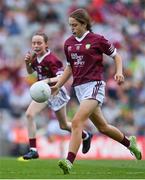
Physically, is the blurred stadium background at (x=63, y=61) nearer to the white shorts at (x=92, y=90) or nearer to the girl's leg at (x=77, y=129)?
the white shorts at (x=92, y=90)

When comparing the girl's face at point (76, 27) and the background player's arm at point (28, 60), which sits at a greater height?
the girl's face at point (76, 27)

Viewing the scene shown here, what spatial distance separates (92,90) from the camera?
10.9 meters

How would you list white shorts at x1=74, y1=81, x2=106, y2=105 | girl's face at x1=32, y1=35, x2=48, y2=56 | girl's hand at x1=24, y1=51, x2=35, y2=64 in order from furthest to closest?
girl's face at x1=32, y1=35, x2=48, y2=56
girl's hand at x1=24, y1=51, x2=35, y2=64
white shorts at x1=74, y1=81, x2=106, y2=105

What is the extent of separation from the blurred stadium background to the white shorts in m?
7.38

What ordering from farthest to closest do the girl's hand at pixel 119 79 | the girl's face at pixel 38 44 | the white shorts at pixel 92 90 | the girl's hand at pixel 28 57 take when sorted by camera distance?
the girl's face at pixel 38 44
the girl's hand at pixel 28 57
the white shorts at pixel 92 90
the girl's hand at pixel 119 79

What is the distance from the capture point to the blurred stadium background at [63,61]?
65.9ft

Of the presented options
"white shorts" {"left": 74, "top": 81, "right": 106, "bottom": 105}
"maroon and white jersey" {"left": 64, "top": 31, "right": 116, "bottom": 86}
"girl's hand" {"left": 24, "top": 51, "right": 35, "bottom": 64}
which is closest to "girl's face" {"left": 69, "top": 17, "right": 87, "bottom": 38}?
"maroon and white jersey" {"left": 64, "top": 31, "right": 116, "bottom": 86}

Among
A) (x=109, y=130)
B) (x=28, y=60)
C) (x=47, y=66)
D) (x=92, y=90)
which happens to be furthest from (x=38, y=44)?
(x=92, y=90)

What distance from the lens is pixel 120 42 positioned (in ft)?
76.9

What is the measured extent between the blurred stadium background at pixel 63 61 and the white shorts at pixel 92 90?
7380 mm

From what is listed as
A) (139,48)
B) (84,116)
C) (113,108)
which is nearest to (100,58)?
(84,116)

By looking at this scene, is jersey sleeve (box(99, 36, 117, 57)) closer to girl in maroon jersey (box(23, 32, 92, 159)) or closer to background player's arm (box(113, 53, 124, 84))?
background player's arm (box(113, 53, 124, 84))

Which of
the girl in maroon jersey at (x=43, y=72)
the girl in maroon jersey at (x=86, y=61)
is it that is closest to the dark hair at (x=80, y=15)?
the girl in maroon jersey at (x=86, y=61)

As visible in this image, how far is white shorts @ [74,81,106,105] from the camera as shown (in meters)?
10.9
